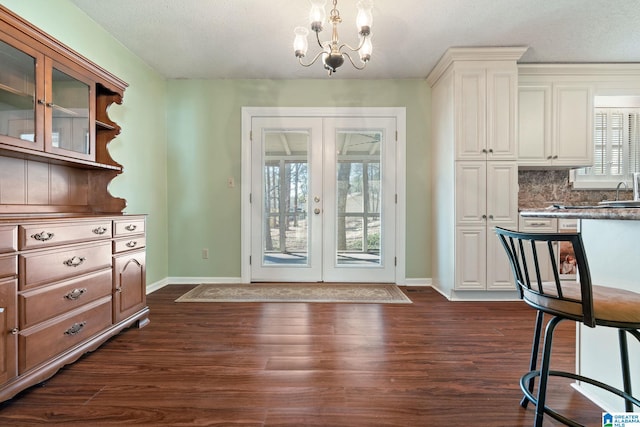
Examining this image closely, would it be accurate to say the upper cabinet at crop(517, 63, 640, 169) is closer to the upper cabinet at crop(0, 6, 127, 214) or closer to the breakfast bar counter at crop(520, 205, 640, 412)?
the breakfast bar counter at crop(520, 205, 640, 412)

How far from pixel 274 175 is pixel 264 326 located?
1844 mm

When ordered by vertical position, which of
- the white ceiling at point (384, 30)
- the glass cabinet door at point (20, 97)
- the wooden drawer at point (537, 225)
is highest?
the white ceiling at point (384, 30)

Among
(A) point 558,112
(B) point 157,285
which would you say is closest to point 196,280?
(B) point 157,285

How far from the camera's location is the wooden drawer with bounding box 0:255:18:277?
1.36 m

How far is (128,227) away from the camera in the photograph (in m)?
2.21

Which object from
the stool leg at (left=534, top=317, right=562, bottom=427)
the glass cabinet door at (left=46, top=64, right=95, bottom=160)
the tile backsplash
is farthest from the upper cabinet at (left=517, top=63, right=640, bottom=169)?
the glass cabinet door at (left=46, top=64, right=95, bottom=160)

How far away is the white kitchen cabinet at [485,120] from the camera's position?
9.75ft

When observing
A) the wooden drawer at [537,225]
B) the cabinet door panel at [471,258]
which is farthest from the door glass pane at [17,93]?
the wooden drawer at [537,225]

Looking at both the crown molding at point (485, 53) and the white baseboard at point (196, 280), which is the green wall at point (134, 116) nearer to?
the white baseboard at point (196, 280)

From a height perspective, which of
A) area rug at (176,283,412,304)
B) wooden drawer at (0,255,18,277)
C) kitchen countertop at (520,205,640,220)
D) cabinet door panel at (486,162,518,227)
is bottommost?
area rug at (176,283,412,304)

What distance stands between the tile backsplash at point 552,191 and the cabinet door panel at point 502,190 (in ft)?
1.96

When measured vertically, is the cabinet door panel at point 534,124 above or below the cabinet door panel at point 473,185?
above

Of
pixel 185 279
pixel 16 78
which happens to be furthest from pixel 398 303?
pixel 16 78

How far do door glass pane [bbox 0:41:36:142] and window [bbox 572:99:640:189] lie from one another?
481 centimetres
